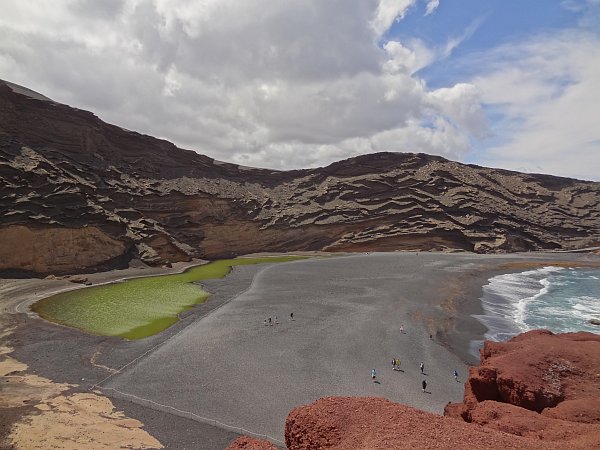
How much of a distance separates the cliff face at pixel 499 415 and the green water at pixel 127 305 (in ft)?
75.6

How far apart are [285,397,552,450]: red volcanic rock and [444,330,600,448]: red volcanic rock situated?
50.9 inches

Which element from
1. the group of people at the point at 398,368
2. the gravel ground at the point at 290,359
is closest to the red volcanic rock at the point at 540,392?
the group of people at the point at 398,368

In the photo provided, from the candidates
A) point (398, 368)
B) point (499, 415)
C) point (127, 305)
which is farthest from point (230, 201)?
point (499, 415)

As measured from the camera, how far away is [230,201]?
7775 centimetres

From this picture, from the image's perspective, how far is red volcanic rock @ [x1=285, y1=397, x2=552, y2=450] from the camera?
24.7 feet

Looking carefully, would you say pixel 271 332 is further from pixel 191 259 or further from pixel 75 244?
pixel 191 259

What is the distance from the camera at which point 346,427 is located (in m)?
8.67

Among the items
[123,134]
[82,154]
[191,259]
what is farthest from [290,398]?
[123,134]

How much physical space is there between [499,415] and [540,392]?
252cm

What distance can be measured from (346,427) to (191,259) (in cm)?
6187

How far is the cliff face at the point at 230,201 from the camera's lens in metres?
52.2

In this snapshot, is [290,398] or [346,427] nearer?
[346,427]

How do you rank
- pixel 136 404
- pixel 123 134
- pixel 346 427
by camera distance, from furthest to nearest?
pixel 123 134 → pixel 136 404 → pixel 346 427

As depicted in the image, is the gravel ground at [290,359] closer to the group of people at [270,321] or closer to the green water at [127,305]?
the group of people at [270,321]
